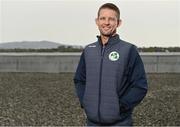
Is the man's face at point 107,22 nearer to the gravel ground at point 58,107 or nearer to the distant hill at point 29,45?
the gravel ground at point 58,107

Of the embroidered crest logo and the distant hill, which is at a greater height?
Result: the embroidered crest logo

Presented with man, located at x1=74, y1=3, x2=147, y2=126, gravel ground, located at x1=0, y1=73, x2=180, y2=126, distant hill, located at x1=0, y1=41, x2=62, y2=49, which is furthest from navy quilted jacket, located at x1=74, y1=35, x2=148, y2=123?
distant hill, located at x1=0, y1=41, x2=62, y2=49

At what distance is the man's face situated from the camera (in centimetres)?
314

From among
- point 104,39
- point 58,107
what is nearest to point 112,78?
point 104,39

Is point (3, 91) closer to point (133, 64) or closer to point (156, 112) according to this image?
point (156, 112)

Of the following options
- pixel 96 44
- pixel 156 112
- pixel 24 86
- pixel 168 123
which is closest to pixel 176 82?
pixel 24 86

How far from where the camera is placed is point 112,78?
3117 mm

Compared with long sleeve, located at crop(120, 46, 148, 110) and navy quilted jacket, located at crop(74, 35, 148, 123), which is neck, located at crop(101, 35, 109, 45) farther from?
long sleeve, located at crop(120, 46, 148, 110)

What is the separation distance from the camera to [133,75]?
124 inches

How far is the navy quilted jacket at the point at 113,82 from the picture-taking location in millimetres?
3115

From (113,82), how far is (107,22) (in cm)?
39

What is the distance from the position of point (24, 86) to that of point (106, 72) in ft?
39.9

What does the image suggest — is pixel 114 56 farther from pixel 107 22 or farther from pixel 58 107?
pixel 58 107

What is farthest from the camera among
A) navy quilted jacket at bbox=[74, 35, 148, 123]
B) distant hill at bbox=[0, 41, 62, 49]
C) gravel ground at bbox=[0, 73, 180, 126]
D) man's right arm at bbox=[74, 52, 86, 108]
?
distant hill at bbox=[0, 41, 62, 49]
